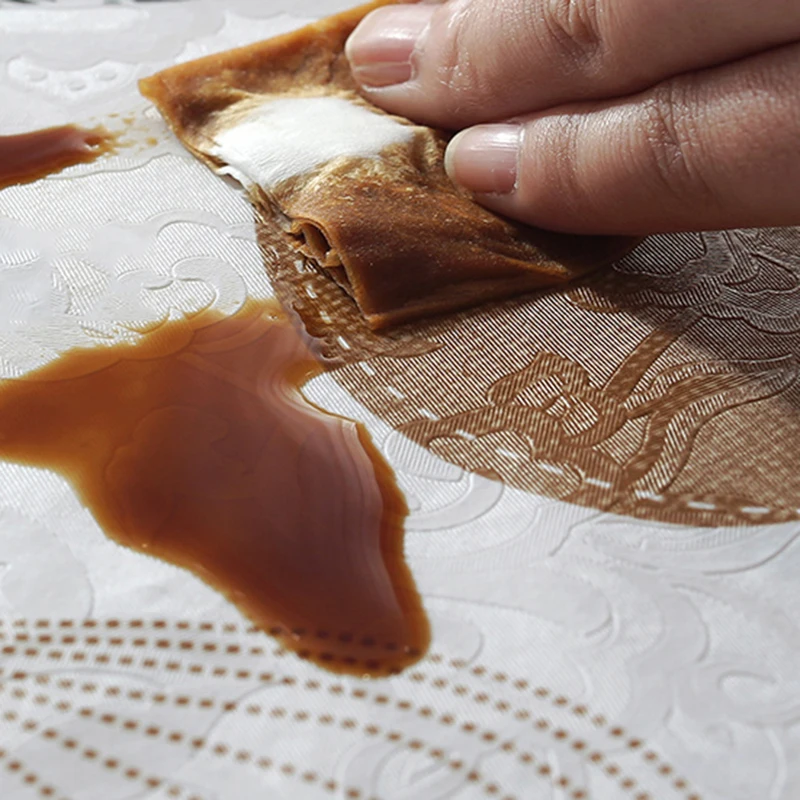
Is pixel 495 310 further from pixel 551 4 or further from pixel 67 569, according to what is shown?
pixel 67 569

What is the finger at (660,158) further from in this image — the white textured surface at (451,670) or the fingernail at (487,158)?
the white textured surface at (451,670)

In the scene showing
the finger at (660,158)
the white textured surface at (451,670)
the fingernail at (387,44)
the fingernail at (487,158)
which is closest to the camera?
the white textured surface at (451,670)

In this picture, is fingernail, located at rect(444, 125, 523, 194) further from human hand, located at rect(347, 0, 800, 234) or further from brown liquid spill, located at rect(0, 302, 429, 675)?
brown liquid spill, located at rect(0, 302, 429, 675)

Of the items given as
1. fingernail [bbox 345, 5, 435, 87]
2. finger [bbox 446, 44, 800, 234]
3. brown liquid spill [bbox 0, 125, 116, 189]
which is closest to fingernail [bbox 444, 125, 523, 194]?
finger [bbox 446, 44, 800, 234]

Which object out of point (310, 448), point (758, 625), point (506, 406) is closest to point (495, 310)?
point (506, 406)

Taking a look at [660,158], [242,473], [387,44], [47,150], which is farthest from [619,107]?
[47,150]

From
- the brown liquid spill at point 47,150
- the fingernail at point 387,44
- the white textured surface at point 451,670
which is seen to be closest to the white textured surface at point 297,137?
the fingernail at point 387,44

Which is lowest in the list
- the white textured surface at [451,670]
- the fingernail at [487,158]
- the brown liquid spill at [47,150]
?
the white textured surface at [451,670]
